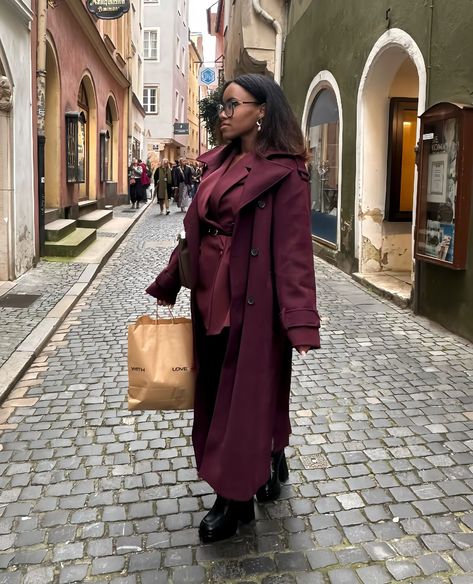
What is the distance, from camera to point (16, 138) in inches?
332

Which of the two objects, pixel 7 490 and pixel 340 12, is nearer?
pixel 7 490

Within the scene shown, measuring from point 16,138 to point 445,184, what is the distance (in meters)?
5.43

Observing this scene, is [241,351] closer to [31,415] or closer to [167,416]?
[167,416]

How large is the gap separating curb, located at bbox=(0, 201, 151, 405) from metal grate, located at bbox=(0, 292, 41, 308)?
1.08ft

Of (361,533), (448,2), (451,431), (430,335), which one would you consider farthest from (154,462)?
(448,2)

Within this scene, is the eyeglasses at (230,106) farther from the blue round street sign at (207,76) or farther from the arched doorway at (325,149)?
the blue round street sign at (207,76)

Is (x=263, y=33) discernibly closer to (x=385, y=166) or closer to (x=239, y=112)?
(x=385, y=166)

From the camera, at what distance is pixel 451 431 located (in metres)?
4.02

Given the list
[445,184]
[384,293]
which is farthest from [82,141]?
[445,184]

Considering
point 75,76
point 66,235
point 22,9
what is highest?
point 75,76

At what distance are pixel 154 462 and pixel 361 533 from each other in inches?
49.3

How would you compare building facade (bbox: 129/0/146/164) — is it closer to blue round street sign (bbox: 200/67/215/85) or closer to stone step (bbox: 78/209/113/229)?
blue round street sign (bbox: 200/67/215/85)

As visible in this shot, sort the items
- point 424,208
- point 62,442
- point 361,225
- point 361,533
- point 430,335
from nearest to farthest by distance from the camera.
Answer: point 361,533 < point 62,442 < point 430,335 < point 424,208 < point 361,225

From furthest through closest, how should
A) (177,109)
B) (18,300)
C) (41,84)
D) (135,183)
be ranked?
(177,109), (135,183), (41,84), (18,300)
